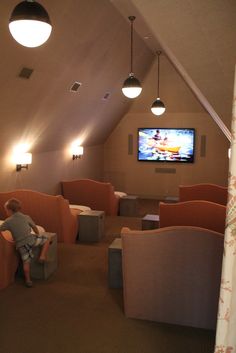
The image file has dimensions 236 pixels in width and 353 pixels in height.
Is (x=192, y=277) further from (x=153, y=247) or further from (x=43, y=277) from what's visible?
(x=43, y=277)

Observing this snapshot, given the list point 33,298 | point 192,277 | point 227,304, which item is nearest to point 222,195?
point 192,277

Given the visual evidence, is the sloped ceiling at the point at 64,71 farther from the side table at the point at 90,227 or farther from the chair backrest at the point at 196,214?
the chair backrest at the point at 196,214

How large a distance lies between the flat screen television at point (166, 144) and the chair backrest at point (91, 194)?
116 inches

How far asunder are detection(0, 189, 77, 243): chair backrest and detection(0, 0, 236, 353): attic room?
0.20m

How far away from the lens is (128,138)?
11.2m

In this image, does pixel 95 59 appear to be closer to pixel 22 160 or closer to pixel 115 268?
pixel 22 160

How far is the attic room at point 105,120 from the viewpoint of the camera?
315 centimetres

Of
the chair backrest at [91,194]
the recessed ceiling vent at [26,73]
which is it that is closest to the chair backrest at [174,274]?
the recessed ceiling vent at [26,73]

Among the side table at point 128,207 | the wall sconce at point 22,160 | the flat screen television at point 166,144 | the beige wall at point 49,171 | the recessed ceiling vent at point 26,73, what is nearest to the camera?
the recessed ceiling vent at point 26,73

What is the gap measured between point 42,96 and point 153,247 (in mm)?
3488

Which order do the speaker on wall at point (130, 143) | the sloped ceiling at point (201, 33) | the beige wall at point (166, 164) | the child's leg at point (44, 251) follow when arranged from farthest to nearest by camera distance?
1. the speaker on wall at point (130, 143)
2. the beige wall at point (166, 164)
3. the child's leg at point (44, 251)
4. the sloped ceiling at point (201, 33)

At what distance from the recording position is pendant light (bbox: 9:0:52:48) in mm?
2535

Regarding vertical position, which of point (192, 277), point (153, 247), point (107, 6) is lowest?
point (192, 277)

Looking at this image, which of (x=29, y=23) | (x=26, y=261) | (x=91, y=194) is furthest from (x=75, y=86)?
(x=29, y=23)
